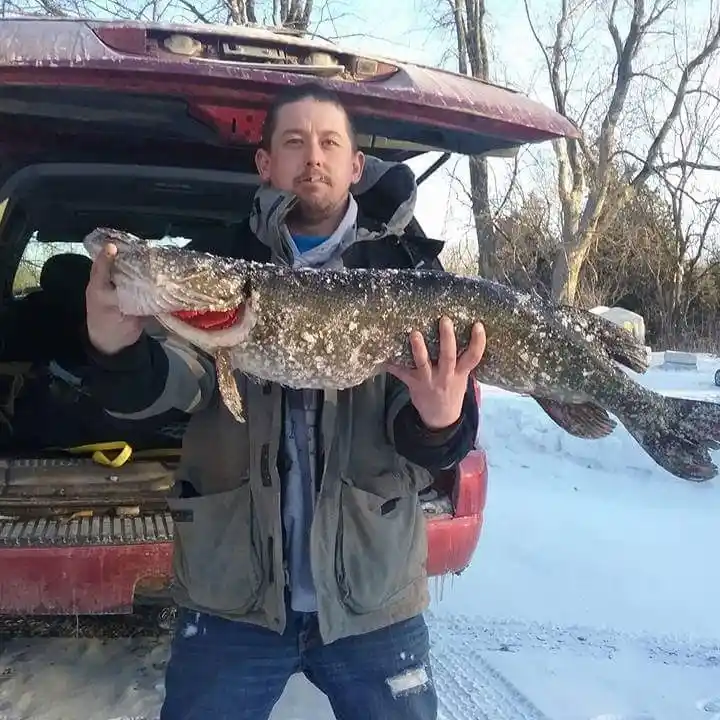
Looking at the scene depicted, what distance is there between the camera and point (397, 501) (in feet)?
6.51

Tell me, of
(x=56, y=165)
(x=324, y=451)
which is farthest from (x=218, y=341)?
(x=56, y=165)

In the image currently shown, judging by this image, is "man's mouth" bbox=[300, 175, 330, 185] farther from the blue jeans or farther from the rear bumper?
the rear bumper

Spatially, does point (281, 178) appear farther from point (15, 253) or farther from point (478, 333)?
point (15, 253)

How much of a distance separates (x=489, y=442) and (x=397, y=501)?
558 centimetres

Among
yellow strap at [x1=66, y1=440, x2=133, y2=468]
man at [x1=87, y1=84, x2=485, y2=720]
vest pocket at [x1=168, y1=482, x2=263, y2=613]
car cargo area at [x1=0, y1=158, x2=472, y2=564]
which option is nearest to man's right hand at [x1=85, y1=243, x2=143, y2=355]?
man at [x1=87, y1=84, x2=485, y2=720]

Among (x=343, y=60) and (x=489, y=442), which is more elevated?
(x=343, y=60)

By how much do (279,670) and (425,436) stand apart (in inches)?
23.6

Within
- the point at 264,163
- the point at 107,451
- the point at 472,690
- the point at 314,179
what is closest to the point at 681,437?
the point at 314,179

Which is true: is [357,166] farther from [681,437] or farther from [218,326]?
[681,437]

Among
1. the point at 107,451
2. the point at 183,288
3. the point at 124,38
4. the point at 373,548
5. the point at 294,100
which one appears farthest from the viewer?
the point at 107,451

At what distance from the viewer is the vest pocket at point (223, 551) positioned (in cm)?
188

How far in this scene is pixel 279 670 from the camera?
1901 mm

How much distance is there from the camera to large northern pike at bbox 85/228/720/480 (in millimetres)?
1733

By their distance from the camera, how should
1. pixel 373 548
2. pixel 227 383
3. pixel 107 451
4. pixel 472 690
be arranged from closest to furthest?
pixel 227 383 < pixel 373 548 < pixel 472 690 < pixel 107 451
